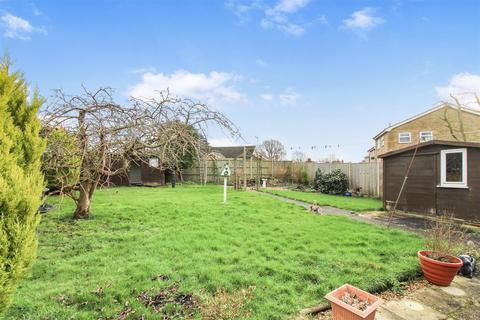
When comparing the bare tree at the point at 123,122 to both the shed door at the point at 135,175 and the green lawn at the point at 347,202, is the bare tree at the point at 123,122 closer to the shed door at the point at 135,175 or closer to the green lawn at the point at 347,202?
the green lawn at the point at 347,202

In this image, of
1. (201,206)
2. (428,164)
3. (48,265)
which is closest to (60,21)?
(48,265)

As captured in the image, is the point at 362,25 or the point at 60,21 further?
the point at 362,25

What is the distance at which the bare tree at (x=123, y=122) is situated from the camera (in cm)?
424

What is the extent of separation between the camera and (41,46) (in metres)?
5.70

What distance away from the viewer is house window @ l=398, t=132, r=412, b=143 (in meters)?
16.5

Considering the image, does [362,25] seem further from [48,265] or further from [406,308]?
[48,265]

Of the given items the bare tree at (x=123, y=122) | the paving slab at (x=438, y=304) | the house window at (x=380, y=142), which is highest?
the house window at (x=380, y=142)

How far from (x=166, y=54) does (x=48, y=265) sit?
6.11 m

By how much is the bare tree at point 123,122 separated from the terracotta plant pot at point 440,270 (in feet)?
11.4

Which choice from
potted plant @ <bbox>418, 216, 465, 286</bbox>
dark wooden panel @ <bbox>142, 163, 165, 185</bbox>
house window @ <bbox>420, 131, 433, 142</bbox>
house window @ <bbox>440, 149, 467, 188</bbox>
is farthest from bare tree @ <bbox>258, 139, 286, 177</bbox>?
potted plant @ <bbox>418, 216, 465, 286</bbox>

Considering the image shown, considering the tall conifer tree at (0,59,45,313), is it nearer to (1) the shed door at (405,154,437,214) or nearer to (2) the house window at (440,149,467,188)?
(2) the house window at (440,149,467,188)

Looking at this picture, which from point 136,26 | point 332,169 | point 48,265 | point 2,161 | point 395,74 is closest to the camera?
point 2,161

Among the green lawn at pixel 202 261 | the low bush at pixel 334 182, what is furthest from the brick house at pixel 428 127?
the green lawn at pixel 202 261

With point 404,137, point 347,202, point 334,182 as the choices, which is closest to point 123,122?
point 347,202
